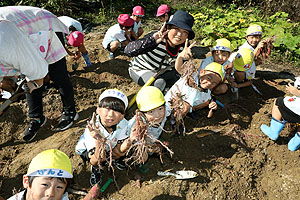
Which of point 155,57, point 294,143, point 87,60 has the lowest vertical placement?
point 294,143

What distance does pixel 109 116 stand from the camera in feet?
7.31

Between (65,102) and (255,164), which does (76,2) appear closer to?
(65,102)

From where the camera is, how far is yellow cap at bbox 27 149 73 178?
176 cm

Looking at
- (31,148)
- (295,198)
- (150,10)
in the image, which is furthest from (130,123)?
(150,10)

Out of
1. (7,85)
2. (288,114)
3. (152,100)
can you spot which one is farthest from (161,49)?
(7,85)

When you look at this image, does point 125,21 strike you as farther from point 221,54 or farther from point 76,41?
point 221,54

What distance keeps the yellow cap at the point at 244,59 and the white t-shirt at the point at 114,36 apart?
256 centimetres

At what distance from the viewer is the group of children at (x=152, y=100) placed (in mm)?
1855

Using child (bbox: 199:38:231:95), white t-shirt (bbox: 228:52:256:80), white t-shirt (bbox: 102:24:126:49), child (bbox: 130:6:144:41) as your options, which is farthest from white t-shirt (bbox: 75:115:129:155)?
child (bbox: 130:6:144:41)

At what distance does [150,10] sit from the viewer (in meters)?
7.93

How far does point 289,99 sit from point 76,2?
→ 7121mm

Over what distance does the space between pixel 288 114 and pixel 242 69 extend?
1.23 meters

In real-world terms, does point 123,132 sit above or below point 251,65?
above

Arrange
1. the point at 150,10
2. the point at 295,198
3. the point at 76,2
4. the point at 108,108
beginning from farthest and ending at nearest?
the point at 150,10
the point at 76,2
the point at 295,198
the point at 108,108
